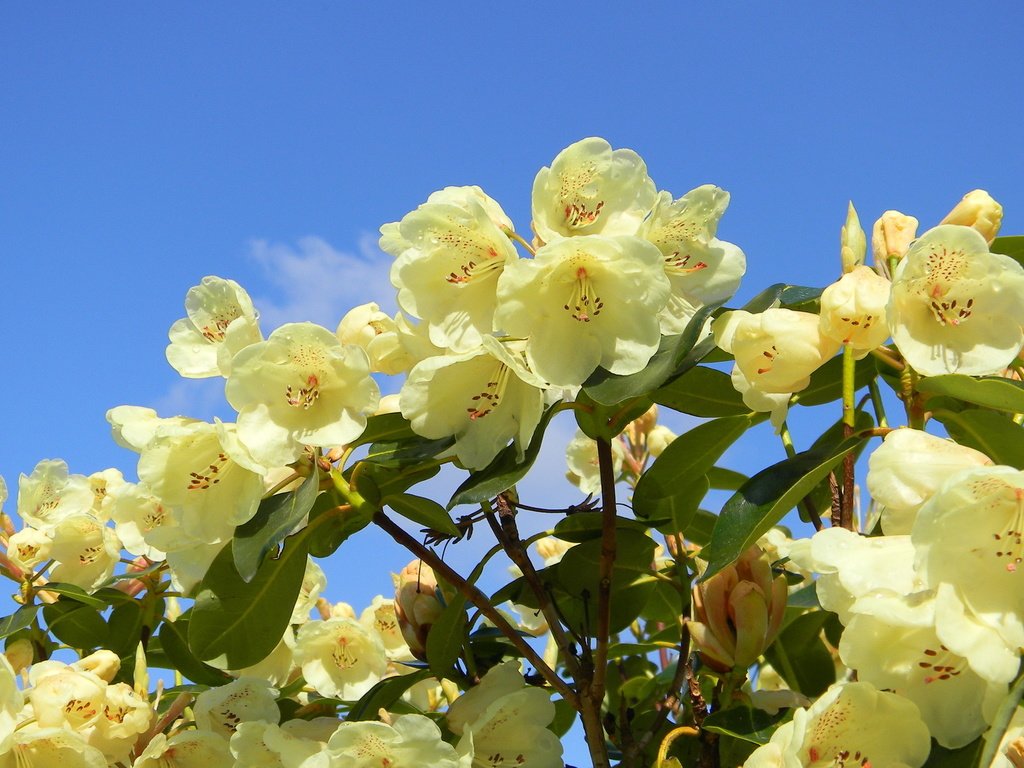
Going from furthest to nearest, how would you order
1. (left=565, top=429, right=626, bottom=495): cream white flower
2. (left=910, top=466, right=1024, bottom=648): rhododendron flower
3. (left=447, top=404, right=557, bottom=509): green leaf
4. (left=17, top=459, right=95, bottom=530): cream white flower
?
(left=565, top=429, right=626, bottom=495): cream white flower → (left=17, top=459, right=95, bottom=530): cream white flower → (left=447, top=404, right=557, bottom=509): green leaf → (left=910, top=466, right=1024, bottom=648): rhododendron flower

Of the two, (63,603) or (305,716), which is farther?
(63,603)

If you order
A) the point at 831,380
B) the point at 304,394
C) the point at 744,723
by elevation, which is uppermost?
the point at 304,394

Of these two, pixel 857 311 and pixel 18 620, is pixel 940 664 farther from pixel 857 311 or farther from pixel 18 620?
pixel 18 620

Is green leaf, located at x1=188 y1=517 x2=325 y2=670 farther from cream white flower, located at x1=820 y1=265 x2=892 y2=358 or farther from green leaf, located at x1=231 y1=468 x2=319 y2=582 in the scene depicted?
cream white flower, located at x1=820 y1=265 x2=892 y2=358

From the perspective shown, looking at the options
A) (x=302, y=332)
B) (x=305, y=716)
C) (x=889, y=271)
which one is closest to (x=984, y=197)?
(x=889, y=271)

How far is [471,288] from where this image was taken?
170 centimetres

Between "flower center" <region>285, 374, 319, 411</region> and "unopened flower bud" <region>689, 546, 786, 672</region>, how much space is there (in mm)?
676

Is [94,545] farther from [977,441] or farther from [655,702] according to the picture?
[977,441]

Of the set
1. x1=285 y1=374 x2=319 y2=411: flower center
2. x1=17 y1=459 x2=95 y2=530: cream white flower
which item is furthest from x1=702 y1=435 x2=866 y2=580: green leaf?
x1=17 y1=459 x2=95 y2=530: cream white flower

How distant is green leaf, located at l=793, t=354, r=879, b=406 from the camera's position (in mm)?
1765

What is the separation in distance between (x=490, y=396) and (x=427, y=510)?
0.31 metres

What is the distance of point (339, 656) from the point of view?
233 cm

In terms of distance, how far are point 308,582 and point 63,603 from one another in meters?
0.53

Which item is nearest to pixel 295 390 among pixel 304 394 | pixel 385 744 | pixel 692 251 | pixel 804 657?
pixel 304 394
